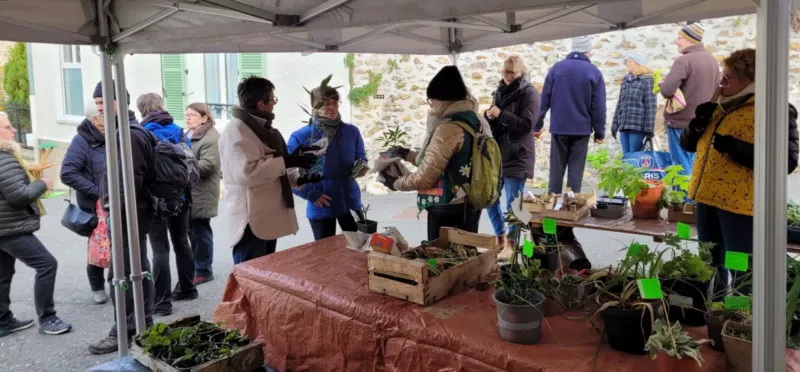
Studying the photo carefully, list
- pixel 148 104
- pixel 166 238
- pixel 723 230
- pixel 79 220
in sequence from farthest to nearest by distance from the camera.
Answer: pixel 148 104, pixel 166 238, pixel 79 220, pixel 723 230

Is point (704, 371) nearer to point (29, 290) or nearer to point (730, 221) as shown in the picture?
point (730, 221)

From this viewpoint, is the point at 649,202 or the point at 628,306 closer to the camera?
the point at 628,306

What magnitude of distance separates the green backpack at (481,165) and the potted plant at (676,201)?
1017mm

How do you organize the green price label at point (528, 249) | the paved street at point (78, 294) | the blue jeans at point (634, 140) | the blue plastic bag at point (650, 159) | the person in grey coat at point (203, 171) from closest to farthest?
1. the green price label at point (528, 249)
2. the paved street at point (78, 294)
3. the person in grey coat at point (203, 171)
4. the blue plastic bag at point (650, 159)
5. the blue jeans at point (634, 140)

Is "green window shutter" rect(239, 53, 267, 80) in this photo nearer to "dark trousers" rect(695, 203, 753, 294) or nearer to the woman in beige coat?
the woman in beige coat

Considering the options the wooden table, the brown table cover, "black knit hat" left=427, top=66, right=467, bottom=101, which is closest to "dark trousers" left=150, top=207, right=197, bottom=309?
the brown table cover

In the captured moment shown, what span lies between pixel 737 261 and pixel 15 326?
4248 millimetres

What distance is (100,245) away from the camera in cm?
430

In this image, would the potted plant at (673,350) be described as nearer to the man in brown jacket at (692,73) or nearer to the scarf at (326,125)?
the scarf at (326,125)

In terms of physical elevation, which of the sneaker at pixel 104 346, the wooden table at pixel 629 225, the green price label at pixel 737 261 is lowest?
the sneaker at pixel 104 346

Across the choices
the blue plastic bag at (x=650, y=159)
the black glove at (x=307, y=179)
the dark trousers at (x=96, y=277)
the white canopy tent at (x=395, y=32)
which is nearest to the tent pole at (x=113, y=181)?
the white canopy tent at (x=395, y=32)

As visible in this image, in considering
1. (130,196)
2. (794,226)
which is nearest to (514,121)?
(794,226)

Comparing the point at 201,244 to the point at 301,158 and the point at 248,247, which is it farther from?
the point at 301,158

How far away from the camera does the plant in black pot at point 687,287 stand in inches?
78.1
